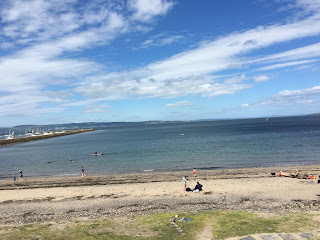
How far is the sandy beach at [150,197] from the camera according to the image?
18.9m

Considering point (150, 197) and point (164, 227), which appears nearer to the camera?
point (164, 227)

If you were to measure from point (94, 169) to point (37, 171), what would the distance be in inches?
427

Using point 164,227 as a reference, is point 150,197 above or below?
below

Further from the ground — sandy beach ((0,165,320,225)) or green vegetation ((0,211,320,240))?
green vegetation ((0,211,320,240))

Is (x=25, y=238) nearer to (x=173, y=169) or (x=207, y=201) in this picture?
(x=207, y=201)

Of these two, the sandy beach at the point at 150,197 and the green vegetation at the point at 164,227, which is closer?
the green vegetation at the point at 164,227

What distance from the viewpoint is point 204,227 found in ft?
48.9

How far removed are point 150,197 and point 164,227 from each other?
7552 mm

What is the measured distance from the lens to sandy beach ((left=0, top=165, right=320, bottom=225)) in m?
18.9

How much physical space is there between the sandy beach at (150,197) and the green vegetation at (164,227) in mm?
1527

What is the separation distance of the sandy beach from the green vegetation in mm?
1527

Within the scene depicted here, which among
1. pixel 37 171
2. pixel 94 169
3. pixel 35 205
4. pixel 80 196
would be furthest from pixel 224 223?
pixel 37 171

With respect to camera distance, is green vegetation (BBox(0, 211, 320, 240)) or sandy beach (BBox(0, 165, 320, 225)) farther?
sandy beach (BBox(0, 165, 320, 225))

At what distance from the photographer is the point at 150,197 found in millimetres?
22641
